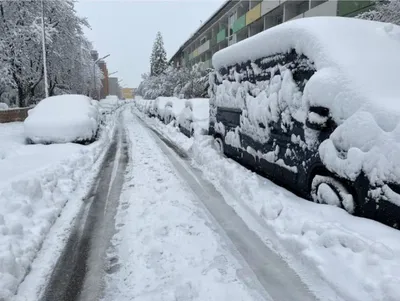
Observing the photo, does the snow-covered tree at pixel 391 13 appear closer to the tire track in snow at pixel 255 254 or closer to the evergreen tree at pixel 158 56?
the tire track in snow at pixel 255 254

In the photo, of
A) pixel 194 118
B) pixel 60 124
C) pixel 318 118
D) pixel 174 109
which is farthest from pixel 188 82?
pixel 318 118

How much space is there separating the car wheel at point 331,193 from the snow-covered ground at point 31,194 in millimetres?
3405

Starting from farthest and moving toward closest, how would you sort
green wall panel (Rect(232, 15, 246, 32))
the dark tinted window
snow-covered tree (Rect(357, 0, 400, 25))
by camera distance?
green wall panel (Rect(232, 15, 246, 32)) < snow-covered tree (Rect(357, 0, 400, 25)) < the dark tinted window

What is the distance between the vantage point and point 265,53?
5402 millimetres

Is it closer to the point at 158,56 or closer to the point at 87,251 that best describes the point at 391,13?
the point at 87,251

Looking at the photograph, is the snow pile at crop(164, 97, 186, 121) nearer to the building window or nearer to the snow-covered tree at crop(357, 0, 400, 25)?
the snow-covered tree at crop(357, 0, 400, 25)

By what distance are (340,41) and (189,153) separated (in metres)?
5.90

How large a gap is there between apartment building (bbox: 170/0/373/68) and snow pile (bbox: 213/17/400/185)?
10957mm

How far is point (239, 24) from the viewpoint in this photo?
1048 inches

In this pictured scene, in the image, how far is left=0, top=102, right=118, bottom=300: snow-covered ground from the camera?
306cm

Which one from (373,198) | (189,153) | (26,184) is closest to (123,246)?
(26,184)

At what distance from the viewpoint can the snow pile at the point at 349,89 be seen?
3.12m

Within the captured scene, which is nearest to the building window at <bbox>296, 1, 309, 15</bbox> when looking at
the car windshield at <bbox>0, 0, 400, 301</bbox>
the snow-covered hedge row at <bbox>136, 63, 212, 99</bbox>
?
the snow-covered hedge row at <bbox>136, 63, 212, 99</bbox>

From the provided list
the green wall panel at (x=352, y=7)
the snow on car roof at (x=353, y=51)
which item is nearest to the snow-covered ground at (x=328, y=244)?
the snow on car roof at (x=353, y=51)
